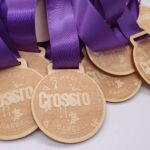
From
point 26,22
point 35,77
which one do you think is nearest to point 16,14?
point 26,22

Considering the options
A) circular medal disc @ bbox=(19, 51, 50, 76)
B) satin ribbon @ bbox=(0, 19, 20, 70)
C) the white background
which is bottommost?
the white background

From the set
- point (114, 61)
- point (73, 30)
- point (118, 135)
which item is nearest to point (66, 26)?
point (73, 30)

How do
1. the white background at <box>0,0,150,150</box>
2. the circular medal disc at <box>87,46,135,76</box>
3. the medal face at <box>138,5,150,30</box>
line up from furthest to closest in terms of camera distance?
the medal face at <box>138,5,150,30</box>, the circular medal disc at <box>87,46,135,76</box>, the white background at <box>0,0,150,150</box>

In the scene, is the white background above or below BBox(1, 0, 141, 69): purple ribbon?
below

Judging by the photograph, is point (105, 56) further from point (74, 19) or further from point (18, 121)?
point (18, 121)

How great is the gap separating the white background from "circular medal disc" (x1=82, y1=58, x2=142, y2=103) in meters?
0.02

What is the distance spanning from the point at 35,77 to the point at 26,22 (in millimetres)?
108

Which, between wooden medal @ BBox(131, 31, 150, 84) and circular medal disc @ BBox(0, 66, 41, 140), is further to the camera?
wooden medal @ BBox(131, 31, 150, 84)

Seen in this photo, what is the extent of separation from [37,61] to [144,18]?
0.30 metres

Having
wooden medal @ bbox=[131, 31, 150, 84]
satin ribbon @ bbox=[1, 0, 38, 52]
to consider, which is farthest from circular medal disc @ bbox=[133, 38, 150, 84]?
satin ribbon @ bbox=[1, 0, 38, 52]

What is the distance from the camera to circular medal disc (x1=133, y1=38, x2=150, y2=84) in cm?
69

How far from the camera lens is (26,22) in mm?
652

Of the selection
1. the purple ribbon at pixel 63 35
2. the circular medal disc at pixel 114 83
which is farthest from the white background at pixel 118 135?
the purple ribbon at pixel 63 35

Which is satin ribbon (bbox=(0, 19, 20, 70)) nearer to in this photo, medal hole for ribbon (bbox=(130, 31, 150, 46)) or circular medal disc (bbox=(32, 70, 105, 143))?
circular medal disc (bbox=(32, 70, 105, 143))
